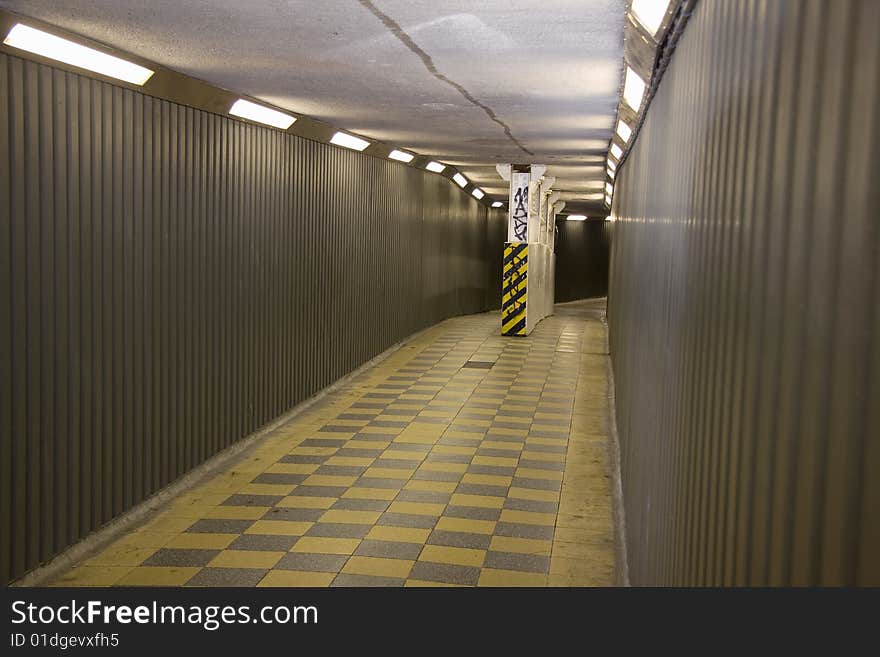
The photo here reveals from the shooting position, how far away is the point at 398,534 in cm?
548

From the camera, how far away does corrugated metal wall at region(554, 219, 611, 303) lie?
91.9 feet

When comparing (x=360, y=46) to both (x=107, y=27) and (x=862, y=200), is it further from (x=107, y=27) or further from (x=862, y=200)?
(x=862, y=200)

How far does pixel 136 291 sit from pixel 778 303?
4.83 m

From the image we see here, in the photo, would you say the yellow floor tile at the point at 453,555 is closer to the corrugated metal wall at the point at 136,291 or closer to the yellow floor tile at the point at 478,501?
the yellow floor tile at the point at 478,501

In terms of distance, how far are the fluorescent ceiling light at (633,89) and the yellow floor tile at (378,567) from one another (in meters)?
3.11

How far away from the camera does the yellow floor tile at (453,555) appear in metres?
5.03

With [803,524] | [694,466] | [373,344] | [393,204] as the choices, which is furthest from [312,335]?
[803,524]

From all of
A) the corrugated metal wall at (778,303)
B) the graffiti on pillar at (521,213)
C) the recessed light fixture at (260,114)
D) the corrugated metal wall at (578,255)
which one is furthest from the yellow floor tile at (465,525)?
the corrugated metal wall at (578,255)

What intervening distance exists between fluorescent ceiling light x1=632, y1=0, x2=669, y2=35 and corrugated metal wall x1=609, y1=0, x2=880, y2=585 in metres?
0.63

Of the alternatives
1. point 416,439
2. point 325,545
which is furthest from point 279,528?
point 416,439

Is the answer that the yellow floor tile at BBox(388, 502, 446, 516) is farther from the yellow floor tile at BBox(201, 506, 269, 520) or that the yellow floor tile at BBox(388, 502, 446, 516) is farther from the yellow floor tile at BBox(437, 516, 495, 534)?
the yellow floor tile at BBox(201, 506, 269, 520)

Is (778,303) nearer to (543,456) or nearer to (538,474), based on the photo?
(538,474)

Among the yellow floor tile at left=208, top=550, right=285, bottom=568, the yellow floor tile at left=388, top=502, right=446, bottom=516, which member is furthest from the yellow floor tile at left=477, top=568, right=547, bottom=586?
the yellow floor tile at left=208, top=550, right=285, bottom=568

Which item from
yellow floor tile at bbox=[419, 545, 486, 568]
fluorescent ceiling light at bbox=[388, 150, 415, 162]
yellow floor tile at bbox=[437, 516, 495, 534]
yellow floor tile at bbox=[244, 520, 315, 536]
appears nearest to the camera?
yellow floor tile at bbox=[419, 545, 486, 568]
